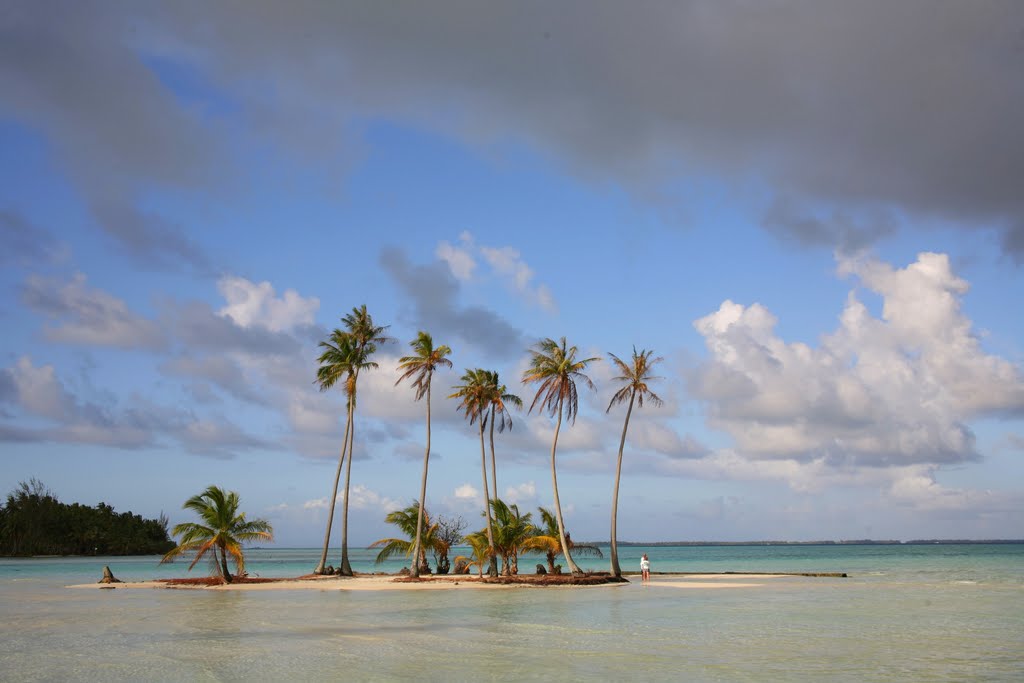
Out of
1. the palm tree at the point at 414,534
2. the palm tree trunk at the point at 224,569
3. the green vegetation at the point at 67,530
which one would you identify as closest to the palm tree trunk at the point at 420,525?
the palm tree at the point at 414,534

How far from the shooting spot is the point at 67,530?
149 m

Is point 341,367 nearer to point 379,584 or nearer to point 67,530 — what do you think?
Answer: point 379,584

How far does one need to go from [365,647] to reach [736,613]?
1605 centimetres

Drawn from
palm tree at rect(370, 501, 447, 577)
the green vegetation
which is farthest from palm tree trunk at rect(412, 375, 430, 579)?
the green vegetation

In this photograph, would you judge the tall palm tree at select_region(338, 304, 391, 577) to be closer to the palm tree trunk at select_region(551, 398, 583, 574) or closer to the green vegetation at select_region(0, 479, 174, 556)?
Answer: the palm tree trunk at select_region(551, 398, 583, 574)

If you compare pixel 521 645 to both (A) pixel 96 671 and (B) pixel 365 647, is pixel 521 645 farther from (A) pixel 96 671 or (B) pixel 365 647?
(A) pixel 96 671

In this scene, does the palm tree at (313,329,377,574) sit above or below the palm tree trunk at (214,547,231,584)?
above

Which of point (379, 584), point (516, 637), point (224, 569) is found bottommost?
point (516, 637)

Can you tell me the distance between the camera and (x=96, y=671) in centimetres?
1873

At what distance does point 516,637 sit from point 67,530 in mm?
149885

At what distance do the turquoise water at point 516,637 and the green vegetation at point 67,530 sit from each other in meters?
115

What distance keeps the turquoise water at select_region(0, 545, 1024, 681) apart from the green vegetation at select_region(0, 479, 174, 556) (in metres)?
A: 115

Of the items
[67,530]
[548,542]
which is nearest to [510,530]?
[548,542]

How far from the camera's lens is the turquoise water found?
1844cm
